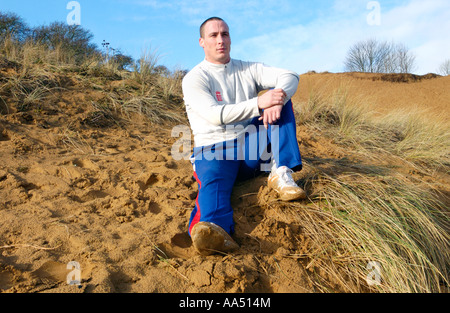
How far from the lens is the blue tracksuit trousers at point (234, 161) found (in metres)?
2.33

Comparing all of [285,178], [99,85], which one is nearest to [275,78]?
[285,178]

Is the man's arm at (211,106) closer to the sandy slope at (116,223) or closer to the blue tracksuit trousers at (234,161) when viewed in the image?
the blue tracksuit trousers at (234,161)

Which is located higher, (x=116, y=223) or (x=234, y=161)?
(x=234, y=161)

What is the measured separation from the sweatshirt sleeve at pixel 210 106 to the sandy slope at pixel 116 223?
60 cm

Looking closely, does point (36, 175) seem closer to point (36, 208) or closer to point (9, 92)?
point (36, 208)

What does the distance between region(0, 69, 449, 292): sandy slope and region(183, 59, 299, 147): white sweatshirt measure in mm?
509

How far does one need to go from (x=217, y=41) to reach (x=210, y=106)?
629mm

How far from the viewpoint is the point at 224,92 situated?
9.24 feet

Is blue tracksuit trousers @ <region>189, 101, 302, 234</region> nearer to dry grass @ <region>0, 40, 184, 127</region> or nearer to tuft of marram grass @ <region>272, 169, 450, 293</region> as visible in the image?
tuft of marram grass @ <region>272, 169, 450, 293</region>

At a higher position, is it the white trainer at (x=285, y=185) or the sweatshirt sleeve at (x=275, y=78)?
the sweatshirt sleeve at (x=275, y=78)

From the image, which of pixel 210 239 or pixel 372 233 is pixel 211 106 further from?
pixel 372 233

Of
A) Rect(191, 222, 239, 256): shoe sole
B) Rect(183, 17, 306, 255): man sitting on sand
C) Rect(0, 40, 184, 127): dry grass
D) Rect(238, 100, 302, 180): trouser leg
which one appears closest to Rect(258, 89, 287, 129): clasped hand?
Rect(183, 17, 306, 255): man sitting on sand

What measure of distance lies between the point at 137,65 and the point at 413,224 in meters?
5.16

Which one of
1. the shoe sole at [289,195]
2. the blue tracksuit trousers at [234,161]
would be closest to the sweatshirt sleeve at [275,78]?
the blue tracksuit trousers at [234,161]
